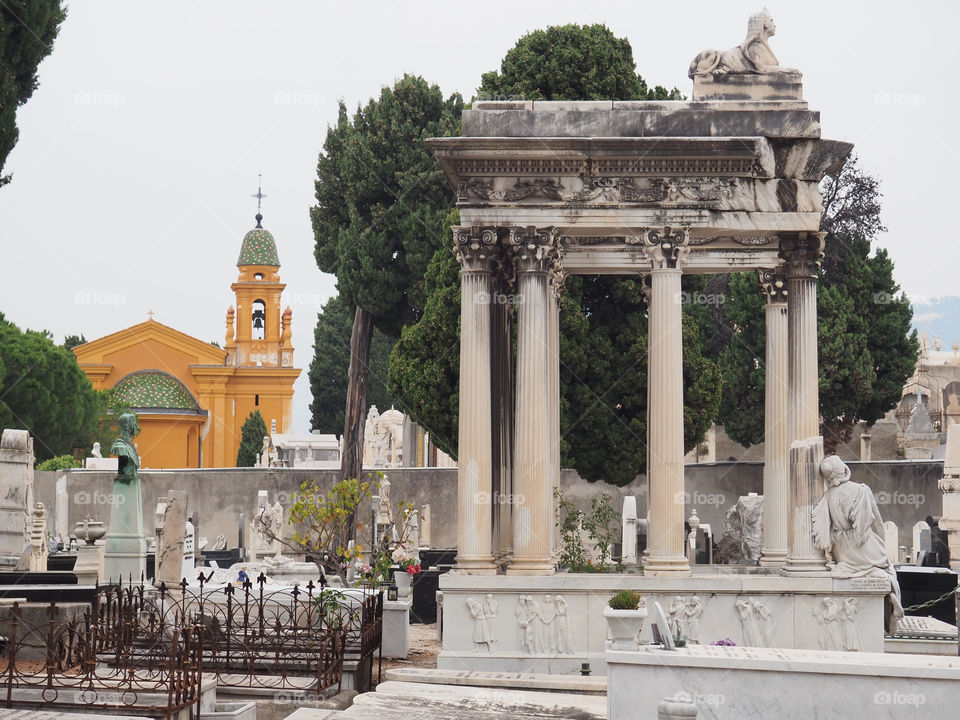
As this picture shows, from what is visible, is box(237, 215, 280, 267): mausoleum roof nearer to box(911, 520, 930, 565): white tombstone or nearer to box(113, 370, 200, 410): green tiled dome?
box(113, 370, 200, 410): green tiled dome

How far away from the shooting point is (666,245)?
16.6 m

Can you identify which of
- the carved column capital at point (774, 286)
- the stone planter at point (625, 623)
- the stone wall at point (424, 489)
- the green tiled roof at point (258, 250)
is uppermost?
the green tiled roof at point (258, 250)

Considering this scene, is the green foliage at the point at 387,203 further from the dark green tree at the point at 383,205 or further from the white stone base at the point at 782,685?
the white stone base at the point at 782,685

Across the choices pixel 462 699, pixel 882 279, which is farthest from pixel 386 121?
pixel 462 699

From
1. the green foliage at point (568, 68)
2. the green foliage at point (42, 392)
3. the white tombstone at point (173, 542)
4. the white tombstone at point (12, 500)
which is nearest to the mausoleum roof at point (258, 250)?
the green foliage at point (42, 392)

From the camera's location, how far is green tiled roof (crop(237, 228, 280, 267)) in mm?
69688

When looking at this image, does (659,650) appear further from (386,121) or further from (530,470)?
(386,121)

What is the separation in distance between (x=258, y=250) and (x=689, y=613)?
186 ft

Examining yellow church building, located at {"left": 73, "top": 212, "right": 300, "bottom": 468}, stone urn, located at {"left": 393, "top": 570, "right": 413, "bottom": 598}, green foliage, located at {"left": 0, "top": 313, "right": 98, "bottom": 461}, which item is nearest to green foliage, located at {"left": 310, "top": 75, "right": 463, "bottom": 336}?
stone urn, located at {"left": 393, "top": 570, "right": 413, "bottom": 598}

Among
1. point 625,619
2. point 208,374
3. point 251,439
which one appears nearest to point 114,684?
point 625,619

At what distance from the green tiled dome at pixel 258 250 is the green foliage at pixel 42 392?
16972mm

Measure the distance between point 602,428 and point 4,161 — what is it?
13.7 m

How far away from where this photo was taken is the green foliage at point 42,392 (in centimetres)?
4888

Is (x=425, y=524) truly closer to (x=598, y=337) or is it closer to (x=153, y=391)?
(x=598, y=337)
